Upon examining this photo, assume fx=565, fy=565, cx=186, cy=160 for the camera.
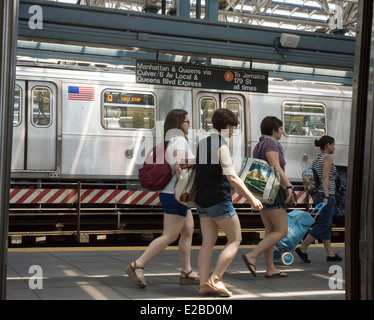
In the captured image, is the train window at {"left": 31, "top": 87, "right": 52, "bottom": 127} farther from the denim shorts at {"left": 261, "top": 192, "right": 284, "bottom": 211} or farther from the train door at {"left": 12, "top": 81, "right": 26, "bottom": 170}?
the denim shorts at {"left": 261, "top": 192, "right": 284, "bottom": 211}

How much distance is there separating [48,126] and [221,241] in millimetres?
4403

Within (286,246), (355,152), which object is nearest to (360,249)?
(355,152)

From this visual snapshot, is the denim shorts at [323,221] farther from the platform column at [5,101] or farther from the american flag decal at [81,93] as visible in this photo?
the platform column at [5,101]

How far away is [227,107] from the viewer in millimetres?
12922

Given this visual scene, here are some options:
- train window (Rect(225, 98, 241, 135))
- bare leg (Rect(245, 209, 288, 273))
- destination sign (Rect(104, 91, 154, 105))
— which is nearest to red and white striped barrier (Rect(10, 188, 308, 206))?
destination sign (Rect(104, 91, 154, 105))

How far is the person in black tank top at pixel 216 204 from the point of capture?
5.46 m

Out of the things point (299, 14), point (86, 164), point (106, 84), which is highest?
point (299, 14)

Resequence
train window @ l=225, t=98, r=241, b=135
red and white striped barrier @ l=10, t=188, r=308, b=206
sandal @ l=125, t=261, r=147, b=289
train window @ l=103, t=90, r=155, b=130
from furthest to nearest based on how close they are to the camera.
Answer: train window @ l=225, t=98, r=241, b=135 → train window @ l=103, t=90, r=155, b=130 → red and white striped barrier @ l=10, t=188, r=308, b=206 → sandal @ l=125, t=261, r=147, b=289

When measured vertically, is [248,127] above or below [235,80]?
below

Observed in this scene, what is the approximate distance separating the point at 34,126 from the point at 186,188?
269 inches

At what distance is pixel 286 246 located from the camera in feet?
25.8

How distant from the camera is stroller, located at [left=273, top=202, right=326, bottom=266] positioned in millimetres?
7820

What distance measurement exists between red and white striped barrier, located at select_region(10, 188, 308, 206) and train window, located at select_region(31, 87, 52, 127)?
1.43 meters

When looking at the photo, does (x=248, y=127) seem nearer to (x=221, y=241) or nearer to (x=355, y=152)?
(x=221, y=241)
